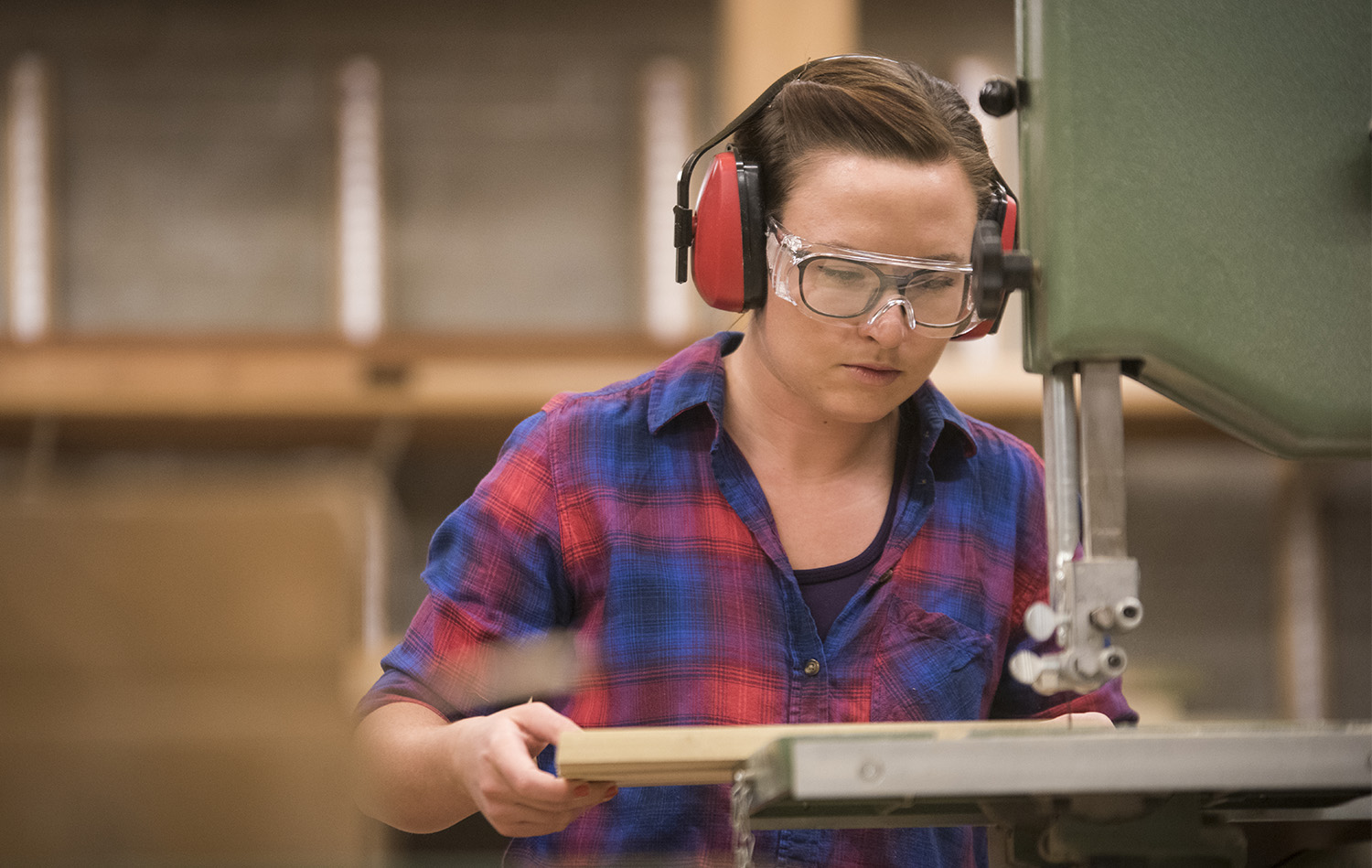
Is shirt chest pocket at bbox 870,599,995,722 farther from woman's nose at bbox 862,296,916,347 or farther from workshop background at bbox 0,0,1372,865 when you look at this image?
workshop background at bbox 0,0,1372,865

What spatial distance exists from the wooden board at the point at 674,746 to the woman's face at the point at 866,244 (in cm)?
45

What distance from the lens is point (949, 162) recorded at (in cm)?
133

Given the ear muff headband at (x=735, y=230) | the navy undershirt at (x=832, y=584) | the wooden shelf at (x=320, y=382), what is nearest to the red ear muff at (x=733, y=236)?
the ear muff headband at (x=735, y=230)

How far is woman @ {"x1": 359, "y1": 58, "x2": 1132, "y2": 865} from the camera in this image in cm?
130

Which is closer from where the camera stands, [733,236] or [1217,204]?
[1217,204]

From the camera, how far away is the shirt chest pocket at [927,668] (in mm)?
1355

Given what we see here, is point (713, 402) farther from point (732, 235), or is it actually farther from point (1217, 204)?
point (1217, 204)

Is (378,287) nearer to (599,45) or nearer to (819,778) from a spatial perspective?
(599,45)

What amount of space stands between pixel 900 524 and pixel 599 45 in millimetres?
4060

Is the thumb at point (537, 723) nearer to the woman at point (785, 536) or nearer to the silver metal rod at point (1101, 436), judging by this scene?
the woman at point (785, 536)

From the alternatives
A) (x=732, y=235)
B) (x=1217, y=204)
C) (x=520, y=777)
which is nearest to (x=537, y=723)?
(x=520, y=777)

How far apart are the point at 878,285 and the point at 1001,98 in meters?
0.22

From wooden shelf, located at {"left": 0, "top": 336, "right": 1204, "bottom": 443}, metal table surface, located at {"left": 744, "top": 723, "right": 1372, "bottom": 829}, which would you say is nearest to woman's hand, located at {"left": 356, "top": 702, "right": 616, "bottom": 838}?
metal table surface, located at {"left": 744, "top": 723, "right": 1372, "bottom": 829}

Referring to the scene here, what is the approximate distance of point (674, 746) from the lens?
942 millimetres
